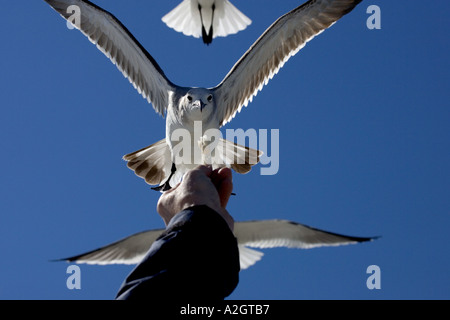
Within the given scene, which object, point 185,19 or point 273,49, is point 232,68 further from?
point 185,19

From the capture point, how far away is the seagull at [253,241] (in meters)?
6.06

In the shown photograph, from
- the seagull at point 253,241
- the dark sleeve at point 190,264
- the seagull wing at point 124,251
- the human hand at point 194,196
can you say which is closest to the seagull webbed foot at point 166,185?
the seagull wing at point 124,251

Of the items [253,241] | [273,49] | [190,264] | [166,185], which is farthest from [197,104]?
[190,264]

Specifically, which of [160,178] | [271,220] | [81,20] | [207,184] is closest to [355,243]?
[271,220]

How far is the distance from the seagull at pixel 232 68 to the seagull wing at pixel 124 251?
112 centimetres


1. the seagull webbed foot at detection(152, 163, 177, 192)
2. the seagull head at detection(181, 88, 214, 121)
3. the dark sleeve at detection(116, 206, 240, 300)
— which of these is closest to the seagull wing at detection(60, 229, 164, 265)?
the seagull webbed foot at detection(152, 163, 177, 192)

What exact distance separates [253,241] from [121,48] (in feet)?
8.65

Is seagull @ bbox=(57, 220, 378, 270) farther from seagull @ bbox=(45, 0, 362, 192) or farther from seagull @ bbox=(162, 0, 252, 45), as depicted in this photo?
seagull @ bbox=(162, 0, 252, 45)

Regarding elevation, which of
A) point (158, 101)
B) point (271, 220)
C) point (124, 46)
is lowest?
point (271, 220)

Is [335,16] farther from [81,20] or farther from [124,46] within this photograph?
[81,20]

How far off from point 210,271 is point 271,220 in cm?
541

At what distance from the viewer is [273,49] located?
516 centimetres
